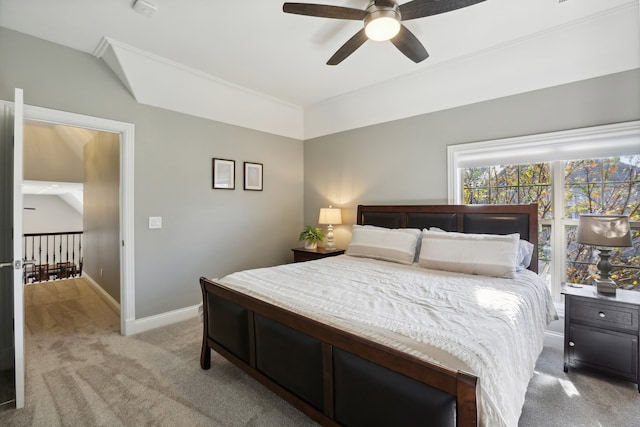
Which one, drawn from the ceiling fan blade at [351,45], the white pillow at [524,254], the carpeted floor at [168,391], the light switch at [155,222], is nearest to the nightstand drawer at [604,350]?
the carpeted floor at [168,391]

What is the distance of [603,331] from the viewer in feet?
7.28

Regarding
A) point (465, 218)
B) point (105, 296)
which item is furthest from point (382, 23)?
point (105, 296)

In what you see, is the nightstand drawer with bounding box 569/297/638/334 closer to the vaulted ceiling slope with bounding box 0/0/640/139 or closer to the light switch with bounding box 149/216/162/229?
the vaulted ceiling slope with bounding box 0/0/640/139

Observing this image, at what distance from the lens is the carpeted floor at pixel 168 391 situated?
1.84 m

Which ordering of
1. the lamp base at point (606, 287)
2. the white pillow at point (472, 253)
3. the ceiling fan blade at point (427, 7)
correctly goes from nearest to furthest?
the ceiling fan blade at point (427, 7), the lamp base at point (606, 287), the white pillow at point (472, 253)

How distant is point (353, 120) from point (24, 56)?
11.3 ft

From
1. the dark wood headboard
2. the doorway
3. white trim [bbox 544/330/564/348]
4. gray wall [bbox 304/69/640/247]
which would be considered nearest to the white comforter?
the dark wood headboard

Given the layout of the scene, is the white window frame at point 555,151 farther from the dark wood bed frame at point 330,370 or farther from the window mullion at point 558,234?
the dark wood bed frame at point 330,370

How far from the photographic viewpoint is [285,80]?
3.57m

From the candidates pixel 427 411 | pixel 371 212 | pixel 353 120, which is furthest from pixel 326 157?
pixel 427 411

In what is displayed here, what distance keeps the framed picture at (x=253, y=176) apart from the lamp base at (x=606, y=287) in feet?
12.4

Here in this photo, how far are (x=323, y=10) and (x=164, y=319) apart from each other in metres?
3.42

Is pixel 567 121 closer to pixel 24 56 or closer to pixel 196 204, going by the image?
pixel 196 204

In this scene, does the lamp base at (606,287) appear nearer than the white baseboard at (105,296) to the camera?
Yes
